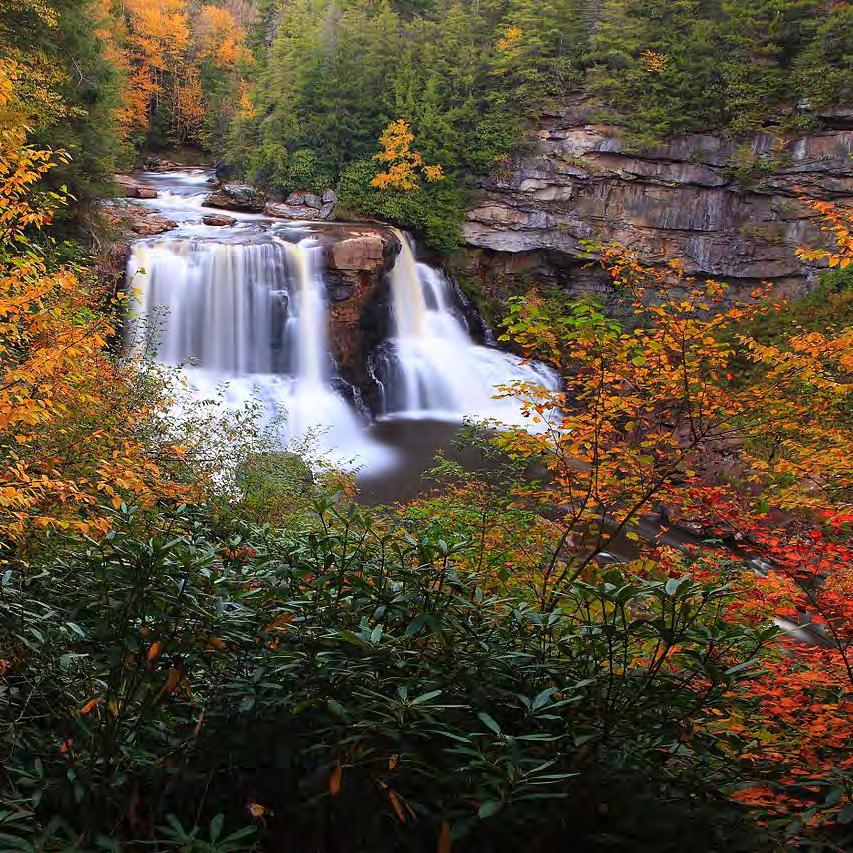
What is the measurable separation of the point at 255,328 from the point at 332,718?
1482 cm

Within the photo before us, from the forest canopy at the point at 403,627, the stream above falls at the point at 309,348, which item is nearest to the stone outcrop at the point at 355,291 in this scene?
the stream above falls at the point at 309,348

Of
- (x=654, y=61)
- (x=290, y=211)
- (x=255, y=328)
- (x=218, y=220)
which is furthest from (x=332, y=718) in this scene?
(x=654, y=61)

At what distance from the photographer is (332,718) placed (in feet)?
6.84

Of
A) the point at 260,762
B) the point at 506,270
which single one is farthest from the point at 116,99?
the point at 260,762

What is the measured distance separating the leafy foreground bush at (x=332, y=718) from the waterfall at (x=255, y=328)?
11.8 metres

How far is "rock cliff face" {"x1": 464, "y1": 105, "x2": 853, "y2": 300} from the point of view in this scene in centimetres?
1817

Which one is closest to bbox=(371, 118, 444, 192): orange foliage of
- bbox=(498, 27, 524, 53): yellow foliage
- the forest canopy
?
bbox=(498, 27, 524, 53): yellow foliage

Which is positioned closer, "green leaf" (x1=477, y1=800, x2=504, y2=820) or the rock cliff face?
"green leaf" (x1=477, y1=800, x2=504, y2=820)

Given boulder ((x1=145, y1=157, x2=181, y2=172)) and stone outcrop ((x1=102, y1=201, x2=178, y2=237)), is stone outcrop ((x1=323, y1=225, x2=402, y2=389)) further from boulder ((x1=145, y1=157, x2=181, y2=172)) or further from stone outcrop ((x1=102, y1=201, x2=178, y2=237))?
boulder ((x1=145, y1=157, x2=181, y2=172))

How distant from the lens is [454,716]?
2.18 m

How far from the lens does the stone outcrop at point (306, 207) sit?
808 inches

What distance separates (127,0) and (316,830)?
120ft

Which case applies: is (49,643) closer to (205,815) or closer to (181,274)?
(205,815)

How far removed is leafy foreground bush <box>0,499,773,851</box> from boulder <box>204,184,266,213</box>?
20.0m
